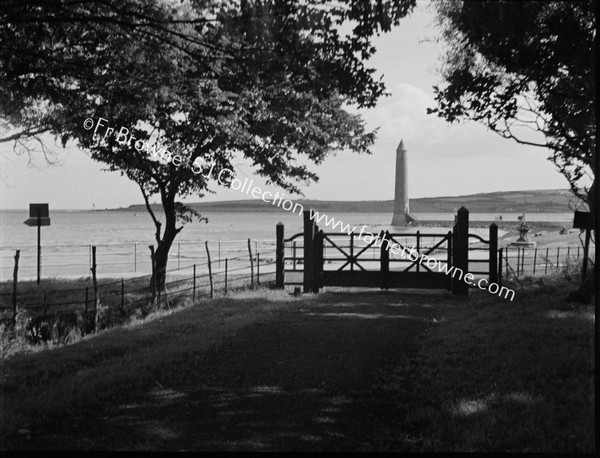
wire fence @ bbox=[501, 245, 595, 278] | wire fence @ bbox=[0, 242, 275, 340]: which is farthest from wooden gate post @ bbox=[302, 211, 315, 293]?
wire fence @ bbox=[501, 245, 595, 278]

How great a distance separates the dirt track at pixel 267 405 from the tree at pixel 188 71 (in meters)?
2.76

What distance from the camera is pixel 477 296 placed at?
12203mm

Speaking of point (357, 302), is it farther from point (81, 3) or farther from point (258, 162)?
point (81, 3)

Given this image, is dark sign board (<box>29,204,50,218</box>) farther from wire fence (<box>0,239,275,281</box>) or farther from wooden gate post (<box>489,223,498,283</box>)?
wire fence (<box>0,239,275,281</box>)

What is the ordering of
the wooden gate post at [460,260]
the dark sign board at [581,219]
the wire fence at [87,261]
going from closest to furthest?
the dark sign board at [581,219] < the wooden gate post at [460,260] < the wire fence at [87,261]

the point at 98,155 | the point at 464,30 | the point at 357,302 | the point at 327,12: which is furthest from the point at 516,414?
the point at 98,155

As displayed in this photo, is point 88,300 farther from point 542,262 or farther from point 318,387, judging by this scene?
point 542,262

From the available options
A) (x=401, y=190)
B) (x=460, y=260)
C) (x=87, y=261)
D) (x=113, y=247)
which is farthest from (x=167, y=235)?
(x=113, y=247)

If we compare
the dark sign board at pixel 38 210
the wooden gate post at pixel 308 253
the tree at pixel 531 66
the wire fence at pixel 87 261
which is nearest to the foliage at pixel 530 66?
the tree at pixel 531 66

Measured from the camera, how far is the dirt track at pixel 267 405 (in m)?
4.05

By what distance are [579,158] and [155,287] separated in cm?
919

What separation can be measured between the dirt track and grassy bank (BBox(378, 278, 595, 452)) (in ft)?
0.81

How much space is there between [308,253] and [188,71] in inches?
280

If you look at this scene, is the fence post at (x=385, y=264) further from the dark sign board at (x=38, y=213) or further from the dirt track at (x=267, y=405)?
the dark sign board at (x=38, y=213)
